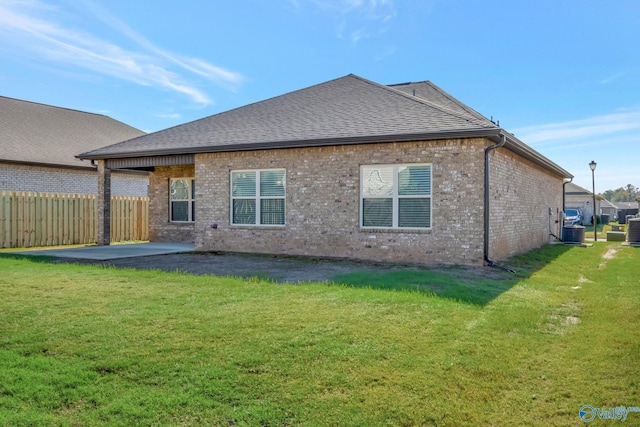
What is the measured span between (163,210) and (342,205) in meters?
9.00

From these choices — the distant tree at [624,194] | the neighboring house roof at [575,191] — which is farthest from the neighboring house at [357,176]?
the distant tree at [624,194]

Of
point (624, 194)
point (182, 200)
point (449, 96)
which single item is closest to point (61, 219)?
point (182, 200)

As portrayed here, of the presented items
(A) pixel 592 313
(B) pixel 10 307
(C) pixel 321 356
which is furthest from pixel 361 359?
(B) pixel 10 307

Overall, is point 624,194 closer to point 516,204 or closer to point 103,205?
point 516,204

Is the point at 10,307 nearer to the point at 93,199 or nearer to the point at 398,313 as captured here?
the point at 398,313

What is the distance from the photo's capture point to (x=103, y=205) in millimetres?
16531

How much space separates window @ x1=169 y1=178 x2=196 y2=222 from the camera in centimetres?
1794

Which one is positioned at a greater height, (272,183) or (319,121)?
(319,121)

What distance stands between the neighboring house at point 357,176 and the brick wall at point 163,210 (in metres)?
1.93

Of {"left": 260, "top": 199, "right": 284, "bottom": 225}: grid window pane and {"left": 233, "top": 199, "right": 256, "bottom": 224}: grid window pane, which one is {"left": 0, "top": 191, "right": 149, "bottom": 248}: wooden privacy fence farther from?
{"left": 260, "top": 199, "right": 284, "bottom": 225}: grid window pane

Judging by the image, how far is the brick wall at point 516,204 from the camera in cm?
1181

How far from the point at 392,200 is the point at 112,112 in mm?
22417

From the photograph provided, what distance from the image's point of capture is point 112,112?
2827 cm

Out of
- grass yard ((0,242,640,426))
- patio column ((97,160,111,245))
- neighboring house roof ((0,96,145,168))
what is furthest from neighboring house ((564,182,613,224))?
grass yard ((0,242,640,426))
